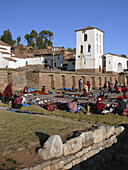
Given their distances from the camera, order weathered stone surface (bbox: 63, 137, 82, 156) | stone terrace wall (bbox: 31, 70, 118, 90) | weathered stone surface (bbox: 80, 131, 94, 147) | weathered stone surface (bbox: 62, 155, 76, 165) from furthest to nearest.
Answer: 1. stone terrace wall (bbox: 31, 70, 118, 90)
2. weathered stone surface (bbox: 80, 131, 94, 147)
3. weathered stone surface (bbox: 63, 137, 82, 156)
4. weathered stone surface (bbox: 62, 155, 76, 165)

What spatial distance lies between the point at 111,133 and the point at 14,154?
405cm

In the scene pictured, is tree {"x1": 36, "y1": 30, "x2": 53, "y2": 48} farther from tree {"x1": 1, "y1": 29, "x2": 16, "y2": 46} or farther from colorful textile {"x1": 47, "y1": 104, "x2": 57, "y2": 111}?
colorful textile {"x1": 47, "y1": 104, "x2": 57, "y2": 111}

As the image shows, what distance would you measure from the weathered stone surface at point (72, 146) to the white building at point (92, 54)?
129 feet

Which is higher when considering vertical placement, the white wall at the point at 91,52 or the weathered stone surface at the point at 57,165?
the white wall at the point at 91,52

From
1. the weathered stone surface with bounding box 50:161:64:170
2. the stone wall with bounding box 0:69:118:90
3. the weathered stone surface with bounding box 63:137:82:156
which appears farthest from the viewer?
Result: the stone wall with bounding box 0:69:118:90

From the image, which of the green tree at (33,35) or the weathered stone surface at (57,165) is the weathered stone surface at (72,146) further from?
the green tree at (33,35)

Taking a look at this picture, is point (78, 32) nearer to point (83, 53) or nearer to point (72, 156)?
point (83, 53)

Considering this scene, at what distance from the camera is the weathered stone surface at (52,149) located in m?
4.91

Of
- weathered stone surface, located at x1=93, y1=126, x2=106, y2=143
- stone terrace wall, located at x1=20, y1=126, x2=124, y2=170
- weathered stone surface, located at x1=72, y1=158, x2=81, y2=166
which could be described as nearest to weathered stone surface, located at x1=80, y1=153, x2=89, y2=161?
stone terrace wall, located at x1=20, y1=126, x2=124, y2=170

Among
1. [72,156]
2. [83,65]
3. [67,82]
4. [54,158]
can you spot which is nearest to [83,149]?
[72,156]

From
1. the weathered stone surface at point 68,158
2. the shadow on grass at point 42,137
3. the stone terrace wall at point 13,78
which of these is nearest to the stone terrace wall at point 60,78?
the stone terrace wall at point 13,78

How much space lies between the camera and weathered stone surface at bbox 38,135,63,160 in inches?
193

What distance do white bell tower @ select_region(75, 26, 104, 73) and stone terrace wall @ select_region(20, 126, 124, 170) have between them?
3781 centimetres

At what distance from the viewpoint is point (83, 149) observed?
6020 mm
